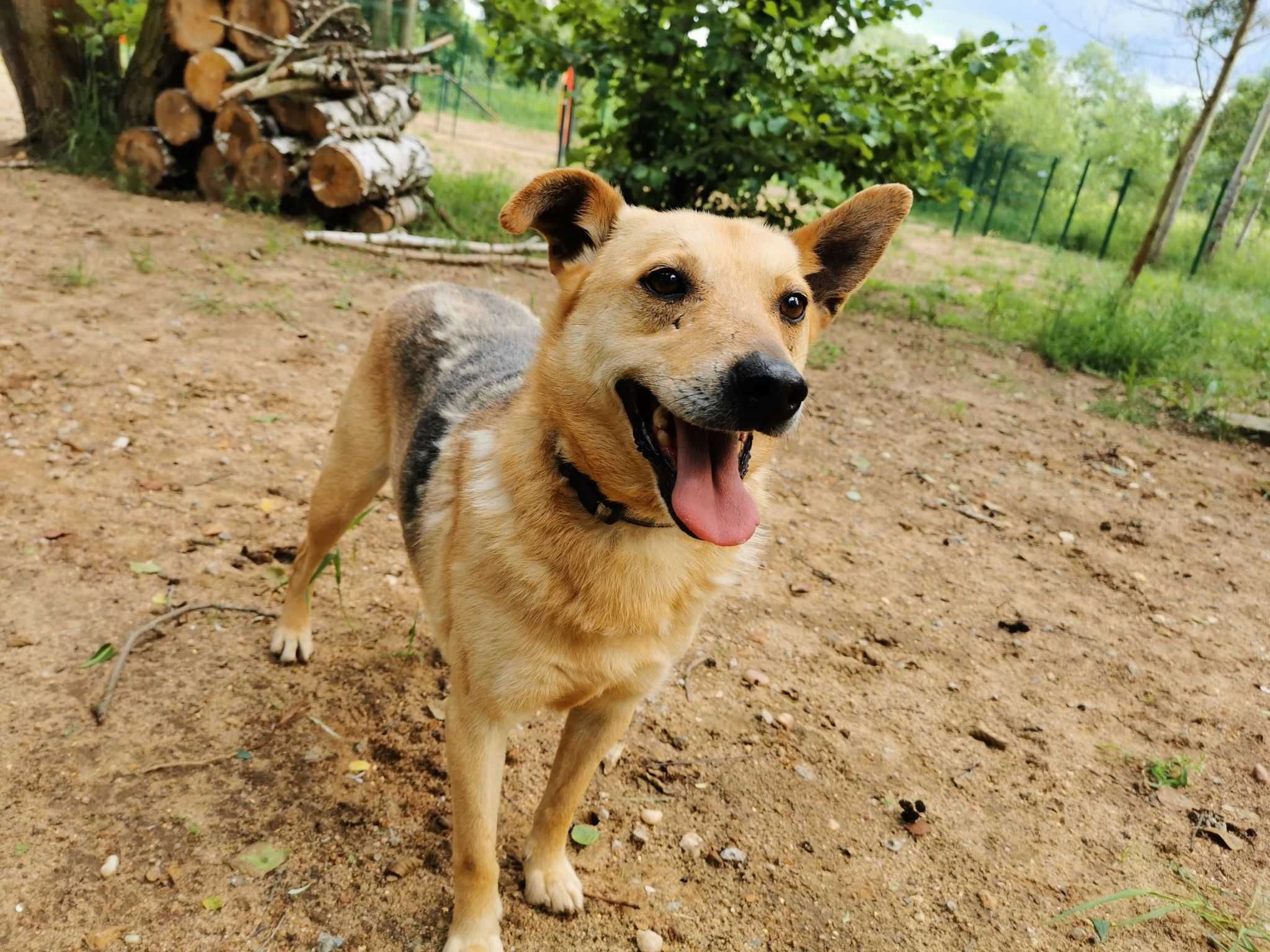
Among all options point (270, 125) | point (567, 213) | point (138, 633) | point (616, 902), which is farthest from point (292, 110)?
point (616, 902)

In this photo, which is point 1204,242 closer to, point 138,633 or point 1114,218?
point 1114,218

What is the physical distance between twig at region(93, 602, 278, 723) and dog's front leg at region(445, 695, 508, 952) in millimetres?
1327

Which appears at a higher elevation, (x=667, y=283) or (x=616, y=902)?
(x=667, y=283)

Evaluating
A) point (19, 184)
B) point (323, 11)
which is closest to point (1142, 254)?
point (323, 11)

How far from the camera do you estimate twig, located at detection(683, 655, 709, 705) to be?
3.31 metres

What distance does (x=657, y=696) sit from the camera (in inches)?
129

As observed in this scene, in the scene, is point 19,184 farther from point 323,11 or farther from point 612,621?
point 612,621

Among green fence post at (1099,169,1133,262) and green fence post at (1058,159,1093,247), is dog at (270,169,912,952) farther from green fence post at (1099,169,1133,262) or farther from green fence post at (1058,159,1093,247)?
green fence post at (1099,169,1133,262)

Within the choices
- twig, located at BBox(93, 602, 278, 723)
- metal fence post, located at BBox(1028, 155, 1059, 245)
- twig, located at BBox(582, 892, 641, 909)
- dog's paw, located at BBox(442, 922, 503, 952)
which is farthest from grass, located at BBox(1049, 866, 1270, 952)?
metal fence post, located at BBox(1028, 155, 1059, 245)

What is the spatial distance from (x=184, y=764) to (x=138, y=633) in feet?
2.01

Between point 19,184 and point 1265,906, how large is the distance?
1025 centimetres

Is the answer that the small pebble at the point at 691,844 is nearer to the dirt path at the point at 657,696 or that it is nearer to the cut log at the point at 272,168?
the dirt path at the point at 657,696

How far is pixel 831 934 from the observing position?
7.89 ft

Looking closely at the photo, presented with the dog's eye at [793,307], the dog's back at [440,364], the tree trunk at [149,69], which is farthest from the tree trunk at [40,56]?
the dog's eye at [793,307]
